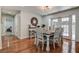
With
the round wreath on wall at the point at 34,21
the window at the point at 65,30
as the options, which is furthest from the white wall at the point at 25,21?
the window at the point at 65,30

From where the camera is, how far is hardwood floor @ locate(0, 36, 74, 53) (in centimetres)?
261

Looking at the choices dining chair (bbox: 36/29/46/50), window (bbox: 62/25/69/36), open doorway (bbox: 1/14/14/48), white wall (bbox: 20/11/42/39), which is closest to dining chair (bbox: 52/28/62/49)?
window (bbox: 62/25/69/36)

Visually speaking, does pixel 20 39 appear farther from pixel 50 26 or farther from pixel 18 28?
pixel 50 26

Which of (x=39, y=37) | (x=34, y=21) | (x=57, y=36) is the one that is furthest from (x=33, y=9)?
A: (x=57, y=36)

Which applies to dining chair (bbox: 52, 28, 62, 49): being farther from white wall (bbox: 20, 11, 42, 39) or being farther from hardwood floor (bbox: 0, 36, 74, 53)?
white wall (bbox: 20, 11, 42, 39)

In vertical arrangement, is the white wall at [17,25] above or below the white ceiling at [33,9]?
below

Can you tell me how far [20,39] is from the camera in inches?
106

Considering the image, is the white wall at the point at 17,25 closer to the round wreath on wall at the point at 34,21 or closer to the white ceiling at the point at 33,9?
the white ceiling at the point at 33,9

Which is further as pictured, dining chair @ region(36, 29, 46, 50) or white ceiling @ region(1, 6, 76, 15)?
dining chair @ region(36, 29, 46, 50)

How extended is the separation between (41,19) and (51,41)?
0.66 meters

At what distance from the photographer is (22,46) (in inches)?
106

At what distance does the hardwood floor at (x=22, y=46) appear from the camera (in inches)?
103
